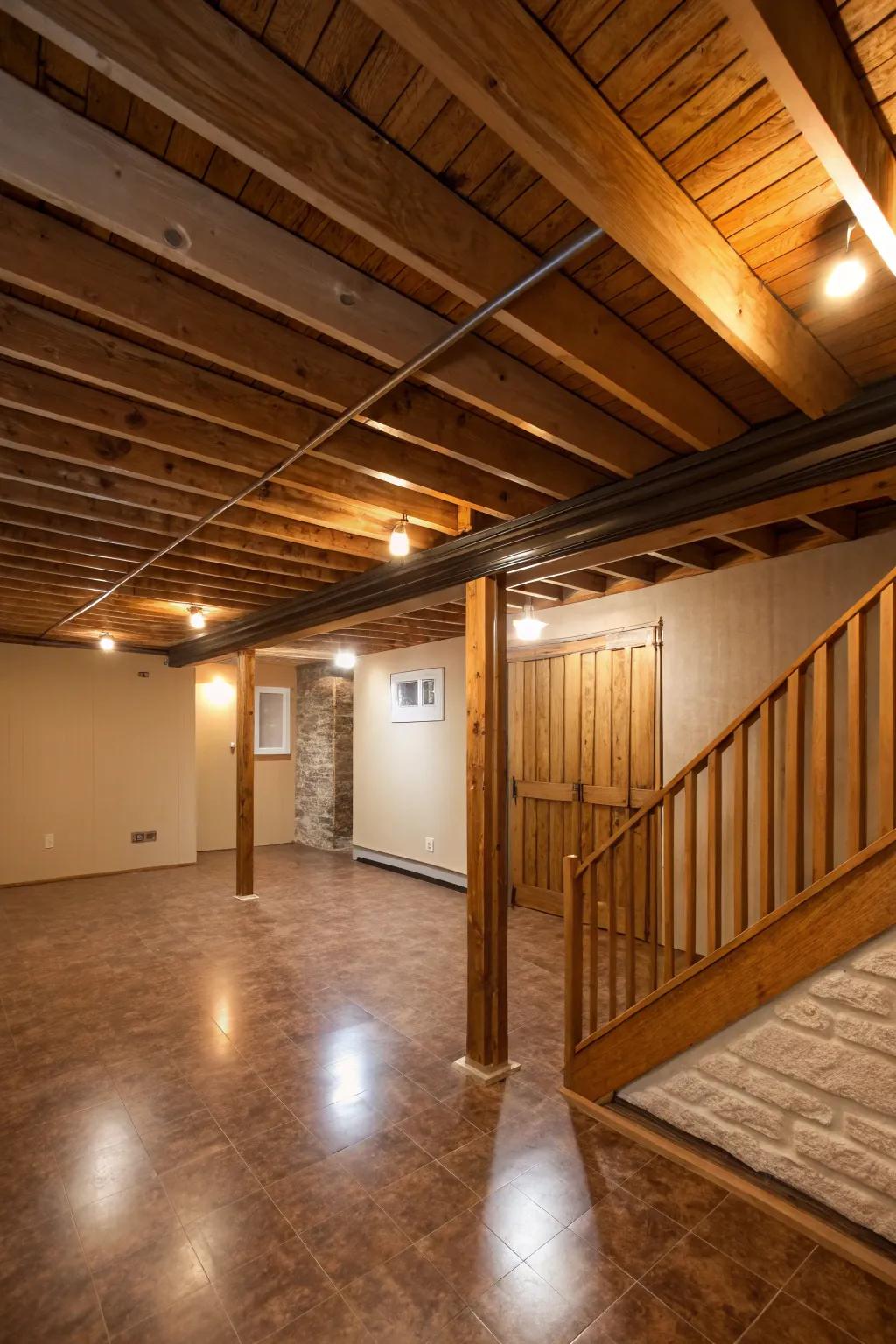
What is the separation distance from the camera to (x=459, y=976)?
14.4ft

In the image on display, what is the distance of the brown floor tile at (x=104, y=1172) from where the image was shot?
2.36 m

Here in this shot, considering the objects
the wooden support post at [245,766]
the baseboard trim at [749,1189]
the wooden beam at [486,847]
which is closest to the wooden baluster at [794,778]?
the baseboard trim at [749,1189]

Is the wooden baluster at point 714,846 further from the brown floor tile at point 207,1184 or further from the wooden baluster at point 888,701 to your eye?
the brown floor tile at point 207,1184

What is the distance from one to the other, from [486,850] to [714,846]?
1.03 metres

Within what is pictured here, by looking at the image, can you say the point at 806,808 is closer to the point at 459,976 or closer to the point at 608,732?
the point at 608,732

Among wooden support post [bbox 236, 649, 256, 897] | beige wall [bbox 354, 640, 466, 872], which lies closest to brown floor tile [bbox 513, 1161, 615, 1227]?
beige wall [bbox 354, 640, 466, 872]

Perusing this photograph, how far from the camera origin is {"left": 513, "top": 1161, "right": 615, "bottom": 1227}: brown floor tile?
2254 millimetres

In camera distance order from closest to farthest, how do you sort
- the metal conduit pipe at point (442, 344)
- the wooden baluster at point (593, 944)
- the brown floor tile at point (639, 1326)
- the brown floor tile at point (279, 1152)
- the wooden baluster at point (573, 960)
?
1. the metal conduit pipe at point (442, 344)
2. the brown floor tile at point (639, 1326)
3. the brown floor tile at point (279, 1152)
4. the wooden baluster at point (593, 944)
5. the wooden baluster at point (573, 960)

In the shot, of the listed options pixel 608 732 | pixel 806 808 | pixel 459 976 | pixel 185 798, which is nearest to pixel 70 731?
pixel 185 798

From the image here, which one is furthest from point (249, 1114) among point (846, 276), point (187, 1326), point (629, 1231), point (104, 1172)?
point (846, 276)

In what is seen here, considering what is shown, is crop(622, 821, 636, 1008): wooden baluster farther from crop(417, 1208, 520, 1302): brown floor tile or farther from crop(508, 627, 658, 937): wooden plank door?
crop(508, 627, 658, 937): wooden plank door

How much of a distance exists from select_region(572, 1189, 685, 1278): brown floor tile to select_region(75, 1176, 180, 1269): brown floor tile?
4.53 feet

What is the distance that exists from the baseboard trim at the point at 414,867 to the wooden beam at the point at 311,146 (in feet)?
18.9

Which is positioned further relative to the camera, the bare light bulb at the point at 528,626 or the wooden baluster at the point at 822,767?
the bare light bulb at the point at 528,626
